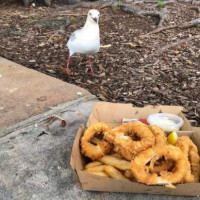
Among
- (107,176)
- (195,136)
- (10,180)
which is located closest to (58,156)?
(10,180)

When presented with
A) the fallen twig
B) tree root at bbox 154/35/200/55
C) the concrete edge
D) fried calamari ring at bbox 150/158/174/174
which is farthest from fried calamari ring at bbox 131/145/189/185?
tree root at bbox 154/35/200/55

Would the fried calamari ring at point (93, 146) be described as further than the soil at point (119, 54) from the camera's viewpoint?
No

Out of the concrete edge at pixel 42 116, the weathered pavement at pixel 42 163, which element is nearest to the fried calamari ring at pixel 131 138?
the weathered pavement at pixel 42 163

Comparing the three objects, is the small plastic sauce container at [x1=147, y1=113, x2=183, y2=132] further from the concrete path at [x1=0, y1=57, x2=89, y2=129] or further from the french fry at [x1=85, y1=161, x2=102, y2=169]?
the concrete path at [x1=0, y1=57, x2=89, y2=129]

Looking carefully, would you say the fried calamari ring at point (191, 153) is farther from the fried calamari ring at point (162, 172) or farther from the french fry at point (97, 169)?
the french fry at point (97, 169)

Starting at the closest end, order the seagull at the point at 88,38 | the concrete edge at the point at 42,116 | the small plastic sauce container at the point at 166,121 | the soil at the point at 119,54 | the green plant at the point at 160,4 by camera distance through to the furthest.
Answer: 1. the small plastic sauce container at the point at 166,121
2. the concrete edge at the point at 42,116
3. the soil at the point at 119,54
4. the seagull at the point at 88,38
5. the green plant at the point at 160,4

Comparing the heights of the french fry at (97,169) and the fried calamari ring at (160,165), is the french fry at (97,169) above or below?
below

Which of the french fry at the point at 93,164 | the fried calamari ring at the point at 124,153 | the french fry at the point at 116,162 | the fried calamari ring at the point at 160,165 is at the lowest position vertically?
the french fry at the point at 93,164
